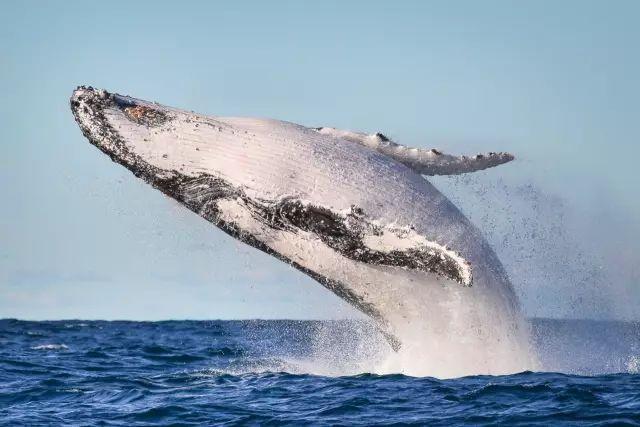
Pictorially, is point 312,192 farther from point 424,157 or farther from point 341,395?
point 341,395

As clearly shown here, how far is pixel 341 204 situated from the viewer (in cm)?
984

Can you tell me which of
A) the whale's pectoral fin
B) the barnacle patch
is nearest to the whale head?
the barnacle patch

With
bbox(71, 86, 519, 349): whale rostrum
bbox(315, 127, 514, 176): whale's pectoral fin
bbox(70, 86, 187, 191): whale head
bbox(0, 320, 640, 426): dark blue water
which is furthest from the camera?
bbox(315, 127, 514, 176): whale's pectoral fin

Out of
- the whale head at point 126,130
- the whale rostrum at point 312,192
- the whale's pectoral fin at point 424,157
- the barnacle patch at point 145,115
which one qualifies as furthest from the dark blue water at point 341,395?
the barnacle patch at point 145,115

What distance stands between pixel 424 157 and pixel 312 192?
5.36 feet

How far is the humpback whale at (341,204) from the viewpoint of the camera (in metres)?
9.86

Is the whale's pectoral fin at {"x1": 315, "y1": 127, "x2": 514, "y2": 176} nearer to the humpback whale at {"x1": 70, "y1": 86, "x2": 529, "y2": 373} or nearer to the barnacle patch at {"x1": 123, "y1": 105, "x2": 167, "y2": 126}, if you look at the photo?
the humpback whale at {"x1": 70, "y1": 86, "x2": 529, "y2": 373}

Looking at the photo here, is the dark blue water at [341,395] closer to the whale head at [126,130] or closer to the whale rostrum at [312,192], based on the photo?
the whale rostrum at [312,192]

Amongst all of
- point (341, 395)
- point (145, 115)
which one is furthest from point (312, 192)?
point (341, 395)

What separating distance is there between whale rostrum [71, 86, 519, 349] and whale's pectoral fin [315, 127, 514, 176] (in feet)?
0.06

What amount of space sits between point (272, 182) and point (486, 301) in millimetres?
2816

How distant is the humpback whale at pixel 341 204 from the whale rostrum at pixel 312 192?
0.5 inches

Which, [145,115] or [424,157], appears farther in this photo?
[424,157]

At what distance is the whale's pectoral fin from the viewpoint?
1074 centimetres
